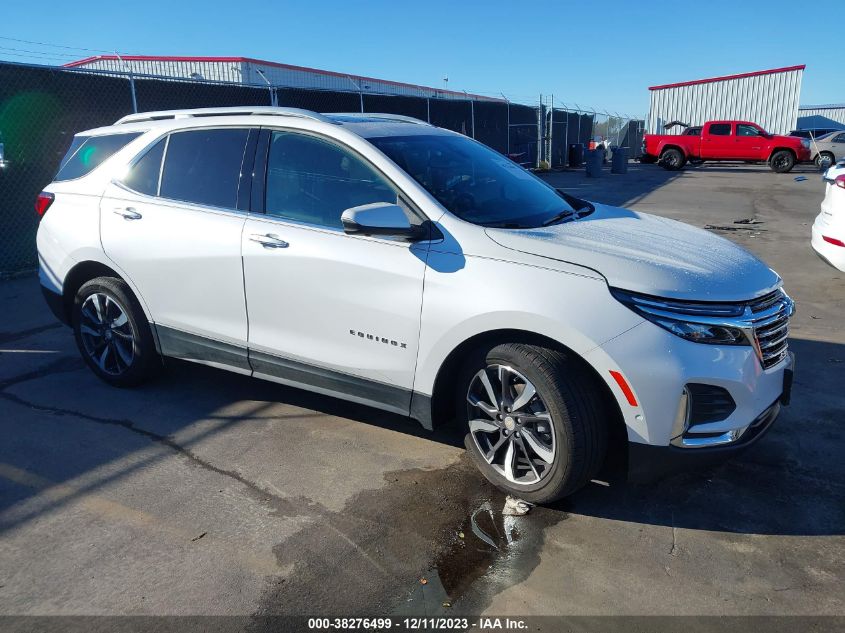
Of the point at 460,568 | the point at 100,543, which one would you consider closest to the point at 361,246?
the point at 460,568

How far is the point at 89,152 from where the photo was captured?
4.88m

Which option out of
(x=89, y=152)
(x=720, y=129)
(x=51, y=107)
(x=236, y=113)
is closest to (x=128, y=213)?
(x=89, y=152)

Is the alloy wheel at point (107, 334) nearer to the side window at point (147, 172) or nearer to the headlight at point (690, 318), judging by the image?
the side window at point (147, 172)

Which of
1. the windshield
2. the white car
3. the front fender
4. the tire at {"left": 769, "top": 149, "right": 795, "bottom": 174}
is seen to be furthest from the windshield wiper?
the tire at {"left": 769, "top": 149, "right": 795, "bottom": 174}

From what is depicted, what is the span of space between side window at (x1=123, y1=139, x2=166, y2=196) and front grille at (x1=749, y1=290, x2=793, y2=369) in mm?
3582

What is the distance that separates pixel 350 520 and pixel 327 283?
1206 millimetres

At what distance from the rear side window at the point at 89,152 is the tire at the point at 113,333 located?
825 millimetres

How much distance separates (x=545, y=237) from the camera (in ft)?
10.8

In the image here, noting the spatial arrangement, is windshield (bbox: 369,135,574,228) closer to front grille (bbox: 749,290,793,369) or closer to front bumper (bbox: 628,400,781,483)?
front grille (bbox: 749,290,793,369)

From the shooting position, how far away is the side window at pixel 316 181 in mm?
3648

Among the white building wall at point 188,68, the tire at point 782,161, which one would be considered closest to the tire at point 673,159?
the tire at point 782,161

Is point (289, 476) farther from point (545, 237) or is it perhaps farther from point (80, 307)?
point (80, 307)

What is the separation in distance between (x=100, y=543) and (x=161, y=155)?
252 cm

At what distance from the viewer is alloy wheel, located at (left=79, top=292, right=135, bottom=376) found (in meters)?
4.66
